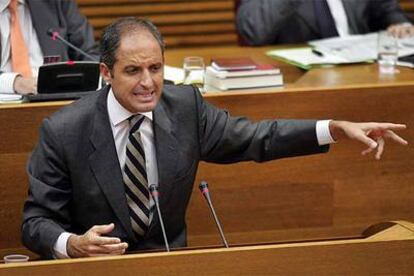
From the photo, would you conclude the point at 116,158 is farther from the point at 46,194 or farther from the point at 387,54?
the point at 387,54

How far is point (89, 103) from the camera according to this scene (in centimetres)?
266

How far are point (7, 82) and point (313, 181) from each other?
→ 113cm

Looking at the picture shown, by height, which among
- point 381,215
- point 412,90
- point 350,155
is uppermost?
point 412,90

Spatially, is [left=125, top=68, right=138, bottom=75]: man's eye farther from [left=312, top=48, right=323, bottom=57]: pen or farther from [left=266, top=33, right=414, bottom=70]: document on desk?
[left=312, top=48, right=323, bottom=57]: pen

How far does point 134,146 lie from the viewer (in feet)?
8.72

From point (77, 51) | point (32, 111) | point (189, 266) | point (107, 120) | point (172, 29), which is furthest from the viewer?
point (172, 29)

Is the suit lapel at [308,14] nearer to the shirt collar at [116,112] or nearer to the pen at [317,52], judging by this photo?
the pen at [317,52]

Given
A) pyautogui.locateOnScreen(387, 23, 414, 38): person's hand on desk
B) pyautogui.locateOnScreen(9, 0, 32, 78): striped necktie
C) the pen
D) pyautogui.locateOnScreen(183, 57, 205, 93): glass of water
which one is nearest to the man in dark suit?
pyautogui.locateOnScreen(183, 57, 205, 93): glass of water

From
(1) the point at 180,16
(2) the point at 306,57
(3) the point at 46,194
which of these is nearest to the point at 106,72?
(3) the point at 46,194

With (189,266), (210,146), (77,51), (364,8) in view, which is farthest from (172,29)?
(189,266)

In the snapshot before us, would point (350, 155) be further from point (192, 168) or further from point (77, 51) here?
point (77, 51)

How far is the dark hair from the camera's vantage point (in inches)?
99.7

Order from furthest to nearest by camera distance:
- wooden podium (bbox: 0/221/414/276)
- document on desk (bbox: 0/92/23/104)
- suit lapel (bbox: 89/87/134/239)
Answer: document on desk (bbox: 0/92/23/104), suit lapel (bbox: 89/87/134/239), wooden podium (bbox: 0/221/414/276)

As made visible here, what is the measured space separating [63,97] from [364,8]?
73.4 inches
